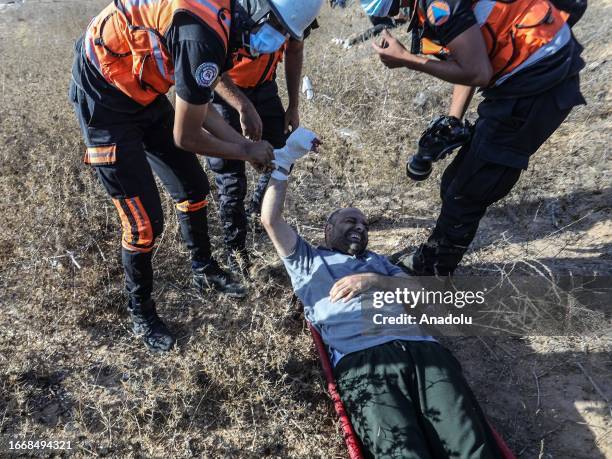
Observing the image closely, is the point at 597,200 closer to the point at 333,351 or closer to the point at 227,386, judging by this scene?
the point at 333,351

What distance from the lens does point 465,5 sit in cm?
207

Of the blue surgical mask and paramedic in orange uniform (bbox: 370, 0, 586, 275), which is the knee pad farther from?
paramedic in orange uniform (bbox: 370, 0, 586, 275)

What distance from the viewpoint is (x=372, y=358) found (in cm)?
232

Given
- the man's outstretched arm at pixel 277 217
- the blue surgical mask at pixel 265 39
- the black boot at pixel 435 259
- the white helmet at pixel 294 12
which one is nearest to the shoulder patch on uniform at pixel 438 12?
the white helmet at pixel 294 12

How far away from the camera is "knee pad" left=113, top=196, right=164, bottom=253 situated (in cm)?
244

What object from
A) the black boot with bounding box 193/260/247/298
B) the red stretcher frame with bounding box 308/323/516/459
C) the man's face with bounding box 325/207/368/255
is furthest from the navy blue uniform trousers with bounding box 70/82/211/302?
the red stretcher frame with bounding box 308/323/516/459

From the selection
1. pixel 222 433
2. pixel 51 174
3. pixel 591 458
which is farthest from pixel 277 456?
pixel 51 174

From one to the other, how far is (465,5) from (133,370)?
244 cm

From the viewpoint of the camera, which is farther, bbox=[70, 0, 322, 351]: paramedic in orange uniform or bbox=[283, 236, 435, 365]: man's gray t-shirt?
bbox=[283, 236, 435, 365]: man's gray t-shirt

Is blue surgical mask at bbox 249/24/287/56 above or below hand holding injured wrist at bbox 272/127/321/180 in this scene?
above

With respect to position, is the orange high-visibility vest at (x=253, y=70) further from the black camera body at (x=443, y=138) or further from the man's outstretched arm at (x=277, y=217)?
the black camera body at (x=443, y=138)

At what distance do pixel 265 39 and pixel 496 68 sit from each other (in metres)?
1.10

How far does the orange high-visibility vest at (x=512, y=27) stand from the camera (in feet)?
7.06

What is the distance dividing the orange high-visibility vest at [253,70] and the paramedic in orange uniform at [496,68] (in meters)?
0.83
